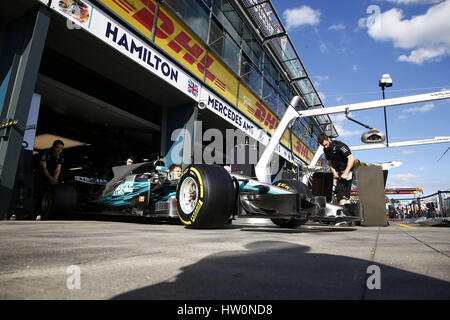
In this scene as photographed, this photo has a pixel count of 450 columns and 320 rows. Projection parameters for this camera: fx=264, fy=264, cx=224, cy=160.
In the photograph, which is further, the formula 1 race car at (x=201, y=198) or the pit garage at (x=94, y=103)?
the pit garage at (x=94, y=103)

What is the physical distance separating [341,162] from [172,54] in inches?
191

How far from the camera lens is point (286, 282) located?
Answer: 85 cm

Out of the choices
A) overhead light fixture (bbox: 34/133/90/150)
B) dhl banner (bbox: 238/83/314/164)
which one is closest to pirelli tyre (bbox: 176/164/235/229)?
dhl banner (bbox: 238/83/314/164)

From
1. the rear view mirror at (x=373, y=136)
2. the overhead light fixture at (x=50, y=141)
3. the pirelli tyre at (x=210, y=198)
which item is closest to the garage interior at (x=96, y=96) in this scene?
the overhead light fixture at (x=50, y=141)

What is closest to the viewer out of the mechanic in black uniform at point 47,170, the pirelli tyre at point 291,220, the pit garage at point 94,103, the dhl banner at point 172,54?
the pirelli tyre at point 291,220

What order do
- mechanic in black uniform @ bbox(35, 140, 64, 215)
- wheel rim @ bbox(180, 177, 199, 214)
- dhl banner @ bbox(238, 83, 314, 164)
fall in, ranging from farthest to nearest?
dhl banner @ bbox(238, 83, 314, 164), mechanic in black uniform @ bbox(35, 140, 64, 215), wheel rim @ bbox(180, 177, 199, 214)

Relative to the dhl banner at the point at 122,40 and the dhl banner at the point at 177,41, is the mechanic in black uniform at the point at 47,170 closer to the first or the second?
the dhl banner at the point at 122,40

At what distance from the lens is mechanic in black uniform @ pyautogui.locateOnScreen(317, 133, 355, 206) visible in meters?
4.31

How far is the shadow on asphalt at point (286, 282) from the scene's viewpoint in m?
0.72

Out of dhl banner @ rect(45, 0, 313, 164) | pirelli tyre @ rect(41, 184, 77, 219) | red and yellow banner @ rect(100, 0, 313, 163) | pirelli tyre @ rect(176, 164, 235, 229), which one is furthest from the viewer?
red and yellow banner @ rect(100, 0, 313, 163)

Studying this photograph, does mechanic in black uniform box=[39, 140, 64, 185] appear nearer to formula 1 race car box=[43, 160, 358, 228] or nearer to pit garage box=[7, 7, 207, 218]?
pit garage box=[7, 7, 207, 218]

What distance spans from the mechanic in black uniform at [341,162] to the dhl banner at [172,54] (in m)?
4.12

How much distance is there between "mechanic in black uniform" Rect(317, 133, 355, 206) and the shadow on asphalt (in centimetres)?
340

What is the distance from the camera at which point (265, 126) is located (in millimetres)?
11664
